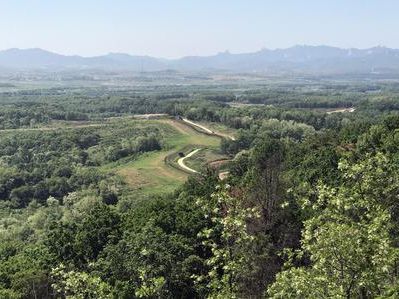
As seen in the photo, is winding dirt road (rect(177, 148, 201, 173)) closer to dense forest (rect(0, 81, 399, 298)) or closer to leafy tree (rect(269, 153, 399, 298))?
dense forest (rect(0, 81, 399, 298))

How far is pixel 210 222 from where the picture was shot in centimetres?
4909

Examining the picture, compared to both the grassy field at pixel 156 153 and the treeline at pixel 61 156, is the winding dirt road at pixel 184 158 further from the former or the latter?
the treeline at pixel 61 156

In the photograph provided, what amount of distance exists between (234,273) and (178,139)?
128400 mm

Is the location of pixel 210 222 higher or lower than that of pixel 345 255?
lower

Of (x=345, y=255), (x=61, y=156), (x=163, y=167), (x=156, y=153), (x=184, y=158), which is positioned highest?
(x=345, y=255)

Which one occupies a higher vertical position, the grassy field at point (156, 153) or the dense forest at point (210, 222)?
the dense forest at point (210, 222)

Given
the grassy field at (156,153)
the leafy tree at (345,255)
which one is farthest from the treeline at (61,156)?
the leafy tree at (345,255)

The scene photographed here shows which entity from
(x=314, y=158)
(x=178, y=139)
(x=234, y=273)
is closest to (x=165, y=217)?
(x=314, y=158)

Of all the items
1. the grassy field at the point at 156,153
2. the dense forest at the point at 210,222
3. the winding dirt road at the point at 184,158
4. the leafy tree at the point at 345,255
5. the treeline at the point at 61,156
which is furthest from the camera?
the winding dirt road at the point at 184,158

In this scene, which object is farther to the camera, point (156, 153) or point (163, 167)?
point (156, 153)

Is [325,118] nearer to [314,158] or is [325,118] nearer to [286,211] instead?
[314,158]

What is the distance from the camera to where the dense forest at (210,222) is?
1666 cm

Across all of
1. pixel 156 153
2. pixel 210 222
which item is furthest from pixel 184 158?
pixel 210 222

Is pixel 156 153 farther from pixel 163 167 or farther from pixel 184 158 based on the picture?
pixel 163 167
